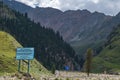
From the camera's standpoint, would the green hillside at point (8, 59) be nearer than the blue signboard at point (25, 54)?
No

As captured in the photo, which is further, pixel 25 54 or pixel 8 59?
pixel 8 59

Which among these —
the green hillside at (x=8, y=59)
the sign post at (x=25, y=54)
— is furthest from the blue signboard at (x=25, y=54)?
the green hillside at (x=8, y=59)

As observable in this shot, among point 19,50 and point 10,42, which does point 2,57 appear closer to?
point 19,50

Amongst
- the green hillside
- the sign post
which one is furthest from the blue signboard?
the green hillside

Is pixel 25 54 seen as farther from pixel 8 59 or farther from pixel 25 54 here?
pixel 8 59

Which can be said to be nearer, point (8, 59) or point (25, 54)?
point (25, 54)

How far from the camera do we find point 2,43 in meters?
98.1

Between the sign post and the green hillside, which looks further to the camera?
the green hillside

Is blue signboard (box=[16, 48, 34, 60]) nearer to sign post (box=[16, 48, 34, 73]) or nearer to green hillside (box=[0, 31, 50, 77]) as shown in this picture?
sign post (box=[16, 48, 34, 73])

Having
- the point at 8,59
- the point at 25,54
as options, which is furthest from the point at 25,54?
the point at 8,59

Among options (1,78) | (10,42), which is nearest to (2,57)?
(10,42)

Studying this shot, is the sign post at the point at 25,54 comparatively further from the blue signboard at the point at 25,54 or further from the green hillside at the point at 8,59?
the green hillside at the point at 8,59

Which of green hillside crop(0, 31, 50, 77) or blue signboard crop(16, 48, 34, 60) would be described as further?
green hillside crop(0, 31, 50, 77)

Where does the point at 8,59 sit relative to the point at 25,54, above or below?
above
